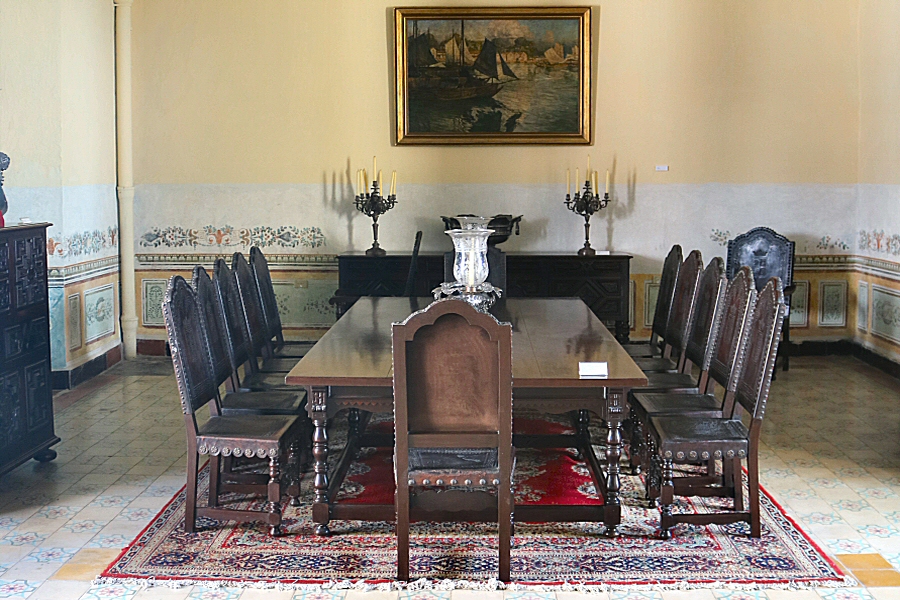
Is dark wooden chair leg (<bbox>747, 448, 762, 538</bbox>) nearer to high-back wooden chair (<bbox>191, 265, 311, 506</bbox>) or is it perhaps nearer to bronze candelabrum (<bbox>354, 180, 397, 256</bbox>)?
high-back wooden chair (<bbox>191, 265, 311, 506</bbox>)

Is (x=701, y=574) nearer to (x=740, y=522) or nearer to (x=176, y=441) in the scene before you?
(x=740, y=522)

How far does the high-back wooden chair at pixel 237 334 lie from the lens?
14.6 ft

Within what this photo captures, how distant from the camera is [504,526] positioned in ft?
10.7

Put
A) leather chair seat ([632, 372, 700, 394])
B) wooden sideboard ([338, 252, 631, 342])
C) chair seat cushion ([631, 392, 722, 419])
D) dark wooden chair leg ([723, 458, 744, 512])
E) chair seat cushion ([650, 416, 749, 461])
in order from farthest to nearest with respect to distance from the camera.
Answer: wooden sideboard ([338, 252, 631, 342]), leather chair seat ([632, 372, 700, 394]), chair seat cushion ([631, 392, 722, 419]), dark wooden chair leg ([723, 458, 744, 512]), chair seat cushion ([650, 416, 749, 461])

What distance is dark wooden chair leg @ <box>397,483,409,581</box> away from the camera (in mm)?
3283

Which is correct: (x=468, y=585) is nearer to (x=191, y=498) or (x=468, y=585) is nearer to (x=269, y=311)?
(x=191, y=498)

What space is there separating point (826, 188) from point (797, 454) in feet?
9.91

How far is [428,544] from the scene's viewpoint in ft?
11.9

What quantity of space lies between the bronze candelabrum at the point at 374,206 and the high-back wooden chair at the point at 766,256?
2569mm

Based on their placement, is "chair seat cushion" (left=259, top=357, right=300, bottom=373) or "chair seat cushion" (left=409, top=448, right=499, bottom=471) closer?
"chair seat cushion" (left=409, top=448, right=499, bottom=471)

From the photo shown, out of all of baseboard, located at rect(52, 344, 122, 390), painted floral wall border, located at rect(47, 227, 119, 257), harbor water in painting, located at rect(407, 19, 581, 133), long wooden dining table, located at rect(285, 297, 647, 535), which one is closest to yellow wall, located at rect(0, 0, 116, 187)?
painted floral wall border, located at rect(47, 227, 119, 257)

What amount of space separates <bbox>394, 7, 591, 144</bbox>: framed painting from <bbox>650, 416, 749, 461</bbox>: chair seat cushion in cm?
370

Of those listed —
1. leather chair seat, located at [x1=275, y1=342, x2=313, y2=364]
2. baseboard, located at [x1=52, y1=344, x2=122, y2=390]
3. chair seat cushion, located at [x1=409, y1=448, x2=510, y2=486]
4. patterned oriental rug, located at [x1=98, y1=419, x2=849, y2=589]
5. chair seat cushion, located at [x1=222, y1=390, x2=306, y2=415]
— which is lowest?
patterned oriental rug, located at [x1=98, y1=419, x2=849, y2=589]

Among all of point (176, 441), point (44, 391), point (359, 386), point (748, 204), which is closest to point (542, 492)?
point (359, 386)
